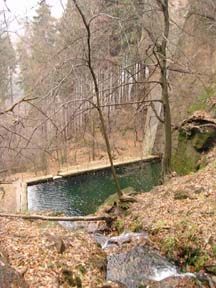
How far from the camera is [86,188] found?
1792 centimetres

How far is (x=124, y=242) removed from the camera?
7719mm

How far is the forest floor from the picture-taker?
5379 mm

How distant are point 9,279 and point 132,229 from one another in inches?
181

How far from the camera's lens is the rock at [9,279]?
388 cm

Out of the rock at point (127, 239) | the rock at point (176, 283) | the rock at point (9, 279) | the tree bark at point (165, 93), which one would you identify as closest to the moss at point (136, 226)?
the rock at point (127, 239)

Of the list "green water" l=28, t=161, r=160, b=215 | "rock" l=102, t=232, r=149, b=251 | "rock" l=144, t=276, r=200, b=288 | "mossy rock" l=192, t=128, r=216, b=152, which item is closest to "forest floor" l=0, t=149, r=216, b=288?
"rock" l=102, t=232, r=149, b=251

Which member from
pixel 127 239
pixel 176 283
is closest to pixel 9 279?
pixel 176 283

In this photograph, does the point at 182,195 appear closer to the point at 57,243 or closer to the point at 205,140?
the point at 57,243

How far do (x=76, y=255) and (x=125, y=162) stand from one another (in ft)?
47.4

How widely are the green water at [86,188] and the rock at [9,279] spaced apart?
33.1ft

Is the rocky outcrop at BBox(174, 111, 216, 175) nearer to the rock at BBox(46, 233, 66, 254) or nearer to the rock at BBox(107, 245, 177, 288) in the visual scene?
the rock at BBox(107, 245, 177, 288)

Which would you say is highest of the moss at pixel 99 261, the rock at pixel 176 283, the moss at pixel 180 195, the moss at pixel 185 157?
the moss at pixel 185 157

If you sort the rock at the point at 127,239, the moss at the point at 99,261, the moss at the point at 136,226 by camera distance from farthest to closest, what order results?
the moss at the point at 136,226, the rock at the point at 127,239, the moss at the point at 99,261

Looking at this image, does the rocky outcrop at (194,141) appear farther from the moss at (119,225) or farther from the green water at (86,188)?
the moss at (119,225)
